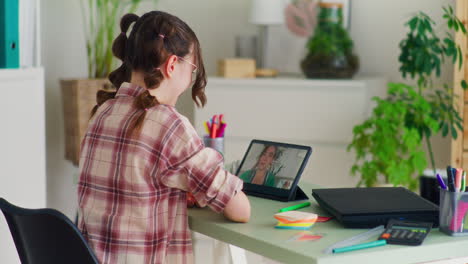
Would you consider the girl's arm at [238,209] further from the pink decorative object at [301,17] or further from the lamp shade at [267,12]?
the pink decorative object at [301,17]

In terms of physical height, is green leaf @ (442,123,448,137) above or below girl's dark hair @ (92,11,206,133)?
below

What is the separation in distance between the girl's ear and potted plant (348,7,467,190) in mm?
1978

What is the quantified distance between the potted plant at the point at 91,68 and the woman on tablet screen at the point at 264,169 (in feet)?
6.60

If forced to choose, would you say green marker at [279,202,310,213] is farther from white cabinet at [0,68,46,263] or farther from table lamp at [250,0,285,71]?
table lamp at [250,0,285,71]

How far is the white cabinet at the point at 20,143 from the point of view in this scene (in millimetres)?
2330

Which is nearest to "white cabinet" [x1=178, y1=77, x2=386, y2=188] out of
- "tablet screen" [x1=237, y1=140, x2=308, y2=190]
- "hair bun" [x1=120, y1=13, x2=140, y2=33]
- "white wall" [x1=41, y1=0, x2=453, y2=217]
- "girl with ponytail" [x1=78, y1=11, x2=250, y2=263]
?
"white wall" [x1=41, y1=0, x2=453, y2=217]

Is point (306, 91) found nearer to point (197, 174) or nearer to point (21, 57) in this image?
point (21, 57)

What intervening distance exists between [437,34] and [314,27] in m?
0.70

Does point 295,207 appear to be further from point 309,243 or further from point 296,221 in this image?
point 309,243

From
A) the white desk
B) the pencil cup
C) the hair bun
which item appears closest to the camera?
the white desk

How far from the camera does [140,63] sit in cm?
164

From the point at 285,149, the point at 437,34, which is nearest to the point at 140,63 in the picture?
the point at 285,149

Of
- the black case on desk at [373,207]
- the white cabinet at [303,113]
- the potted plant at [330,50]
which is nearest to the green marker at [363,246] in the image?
the black case on desk at [373,207]

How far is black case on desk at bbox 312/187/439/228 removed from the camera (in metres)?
1.53
